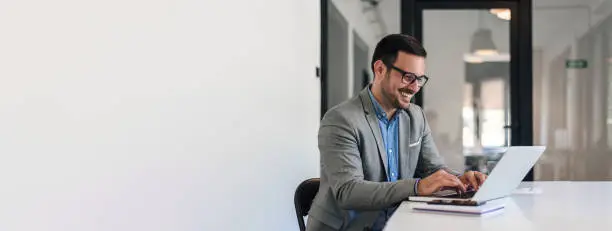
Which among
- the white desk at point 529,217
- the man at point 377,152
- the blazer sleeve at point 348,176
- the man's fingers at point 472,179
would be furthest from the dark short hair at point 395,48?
the white desk at point 529,217

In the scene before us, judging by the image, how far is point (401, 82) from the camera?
2203 millimetres

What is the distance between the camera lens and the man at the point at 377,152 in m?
1.90

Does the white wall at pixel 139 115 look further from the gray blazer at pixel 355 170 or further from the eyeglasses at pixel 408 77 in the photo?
the eyeglasses at pixel 408 77

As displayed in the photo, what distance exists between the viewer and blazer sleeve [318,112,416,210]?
1886mm

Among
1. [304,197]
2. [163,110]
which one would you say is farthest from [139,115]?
[304,197]

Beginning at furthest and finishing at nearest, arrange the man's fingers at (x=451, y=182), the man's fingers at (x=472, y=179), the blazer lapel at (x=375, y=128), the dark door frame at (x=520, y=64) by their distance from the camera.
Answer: the dark door frame at (x=520, y=64) < the blazer lapel at (x=375, y=128) < the man's fingers at (x=472, y=179) < the man's fingers at (x=451, y=182)

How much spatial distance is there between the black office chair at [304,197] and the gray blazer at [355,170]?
0.30ft

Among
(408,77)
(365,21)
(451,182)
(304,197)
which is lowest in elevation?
(304,197)

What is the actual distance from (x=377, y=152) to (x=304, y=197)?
0.33 metres

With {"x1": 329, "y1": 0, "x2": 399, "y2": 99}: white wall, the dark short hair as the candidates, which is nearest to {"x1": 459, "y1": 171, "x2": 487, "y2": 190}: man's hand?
the dark short hair

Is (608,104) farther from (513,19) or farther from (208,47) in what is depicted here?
(208,47)

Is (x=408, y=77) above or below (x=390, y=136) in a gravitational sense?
above

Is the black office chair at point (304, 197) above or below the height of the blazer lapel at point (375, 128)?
below

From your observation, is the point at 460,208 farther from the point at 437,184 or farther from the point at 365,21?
the point at 365,21
